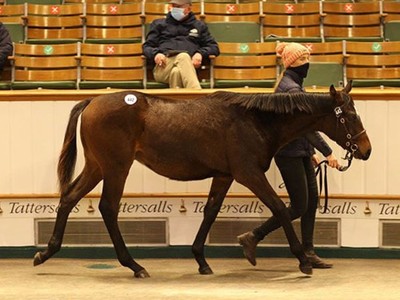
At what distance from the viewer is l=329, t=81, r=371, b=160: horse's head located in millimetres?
6465

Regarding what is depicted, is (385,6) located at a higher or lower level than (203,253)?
higher

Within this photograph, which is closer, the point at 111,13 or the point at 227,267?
the point at 227,267

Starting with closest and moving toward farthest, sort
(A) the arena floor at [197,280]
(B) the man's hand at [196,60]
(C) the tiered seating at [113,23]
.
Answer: (A) the arena floor at [197,280]
(B) the man's hand at [196,60]
(C) the tiered seating at [113,23]

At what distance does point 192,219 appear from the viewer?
7516mm

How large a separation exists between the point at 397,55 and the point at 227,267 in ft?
11.1

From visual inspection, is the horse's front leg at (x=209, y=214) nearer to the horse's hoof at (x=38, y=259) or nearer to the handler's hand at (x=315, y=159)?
the handler's hand at (x=315, y=159)

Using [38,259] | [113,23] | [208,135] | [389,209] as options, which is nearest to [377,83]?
[389,209]

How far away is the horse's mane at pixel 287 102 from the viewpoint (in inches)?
257

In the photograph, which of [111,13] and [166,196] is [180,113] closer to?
[166,196]

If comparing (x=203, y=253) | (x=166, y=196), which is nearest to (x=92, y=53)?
(x=166, y=196)

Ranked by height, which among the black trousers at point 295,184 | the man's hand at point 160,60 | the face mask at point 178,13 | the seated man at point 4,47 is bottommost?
the black trousers at point 295,184

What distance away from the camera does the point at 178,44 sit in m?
9.05

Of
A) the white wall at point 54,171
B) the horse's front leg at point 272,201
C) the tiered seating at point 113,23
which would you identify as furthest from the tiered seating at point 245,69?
the horse's front leg at point 272,201

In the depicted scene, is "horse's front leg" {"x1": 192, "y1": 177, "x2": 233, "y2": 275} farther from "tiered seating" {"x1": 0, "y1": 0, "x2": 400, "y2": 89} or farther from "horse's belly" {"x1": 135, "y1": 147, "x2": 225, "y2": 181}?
"tiered seating" {"x1": 0, "y1": 0, "x2": 400, "y2": 89}
